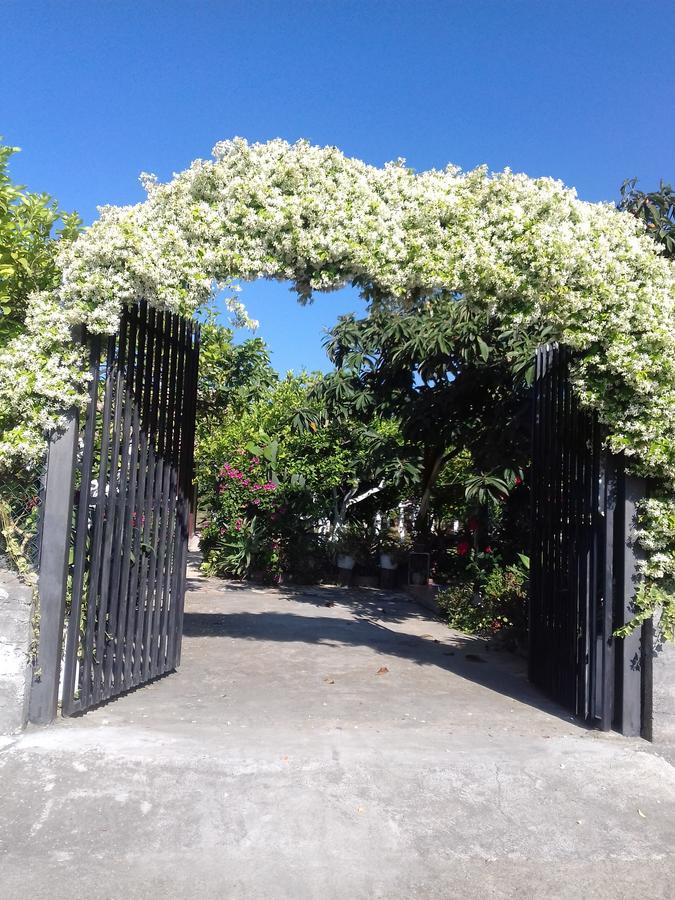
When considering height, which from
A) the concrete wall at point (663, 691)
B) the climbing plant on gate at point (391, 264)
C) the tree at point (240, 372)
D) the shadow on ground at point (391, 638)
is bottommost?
the shadow on ground at point (391, 638)

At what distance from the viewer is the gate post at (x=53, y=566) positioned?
452 cm

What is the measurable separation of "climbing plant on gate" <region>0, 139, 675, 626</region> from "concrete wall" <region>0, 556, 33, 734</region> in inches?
34.3

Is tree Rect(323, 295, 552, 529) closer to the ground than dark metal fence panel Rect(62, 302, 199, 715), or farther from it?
farther from it

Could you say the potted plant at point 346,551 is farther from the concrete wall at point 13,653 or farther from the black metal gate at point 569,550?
the concrete wall at point 13,653

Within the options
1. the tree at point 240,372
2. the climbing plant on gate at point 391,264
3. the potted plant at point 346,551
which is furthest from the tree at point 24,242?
the potted plant at point 346,551

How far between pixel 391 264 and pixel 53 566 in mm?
3031

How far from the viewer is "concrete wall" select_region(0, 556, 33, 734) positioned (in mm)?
4348

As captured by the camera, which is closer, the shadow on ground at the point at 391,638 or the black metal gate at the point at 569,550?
the black metal gate at the point at 569,550

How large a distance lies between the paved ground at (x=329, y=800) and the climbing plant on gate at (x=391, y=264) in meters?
1.40

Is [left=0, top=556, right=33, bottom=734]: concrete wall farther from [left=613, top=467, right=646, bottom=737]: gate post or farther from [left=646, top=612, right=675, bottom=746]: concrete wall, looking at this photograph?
[left=646, top=612, right=675, bottom=746]: concrete wall

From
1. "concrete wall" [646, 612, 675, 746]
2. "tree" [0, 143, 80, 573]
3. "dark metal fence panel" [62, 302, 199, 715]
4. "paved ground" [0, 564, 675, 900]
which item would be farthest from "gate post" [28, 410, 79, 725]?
"concrete wall" [646, 612, 675, 746]

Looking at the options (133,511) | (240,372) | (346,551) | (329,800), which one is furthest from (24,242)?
(240,372)

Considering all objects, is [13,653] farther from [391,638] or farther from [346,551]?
[346,551]

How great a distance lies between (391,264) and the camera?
5.04 meters
